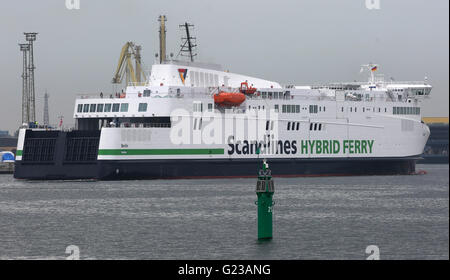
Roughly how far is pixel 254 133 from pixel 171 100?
7141 millimetres

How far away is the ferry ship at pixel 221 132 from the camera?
6262cm

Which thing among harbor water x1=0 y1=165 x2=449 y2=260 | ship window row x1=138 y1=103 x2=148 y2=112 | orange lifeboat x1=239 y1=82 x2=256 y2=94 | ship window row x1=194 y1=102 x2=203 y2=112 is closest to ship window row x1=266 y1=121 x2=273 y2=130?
orange lifeboat x1=239 y1=82 x2=256 y2=94

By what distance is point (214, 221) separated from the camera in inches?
1469

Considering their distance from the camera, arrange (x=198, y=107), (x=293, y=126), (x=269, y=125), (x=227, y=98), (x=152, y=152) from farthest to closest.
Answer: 1. (x=293, y=126)
2. (x=269, y=125)
3. (x=227, y=98)
4. (x=198, y=107)
5. (x=152, y=152)

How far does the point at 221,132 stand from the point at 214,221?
28.4m

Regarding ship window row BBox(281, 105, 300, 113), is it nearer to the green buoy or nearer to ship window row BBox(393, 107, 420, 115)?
ship window row BBox(393, 107, 420, 115)

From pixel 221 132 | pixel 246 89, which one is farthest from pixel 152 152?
pixel 246 89

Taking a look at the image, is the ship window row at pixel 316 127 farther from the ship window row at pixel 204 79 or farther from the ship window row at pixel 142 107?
the ship window row at pixel 142 107

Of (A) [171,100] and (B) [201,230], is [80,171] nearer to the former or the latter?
(A) [171,100]

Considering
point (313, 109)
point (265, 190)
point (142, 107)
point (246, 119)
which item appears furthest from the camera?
point (313, 109)

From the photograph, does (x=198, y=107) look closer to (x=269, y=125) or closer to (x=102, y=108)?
(x=269, y=125)

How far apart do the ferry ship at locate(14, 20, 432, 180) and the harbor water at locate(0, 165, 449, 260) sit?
9.16 feet

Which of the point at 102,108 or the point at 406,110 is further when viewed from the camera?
the point at 406,110

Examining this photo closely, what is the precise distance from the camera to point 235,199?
48406 mm
